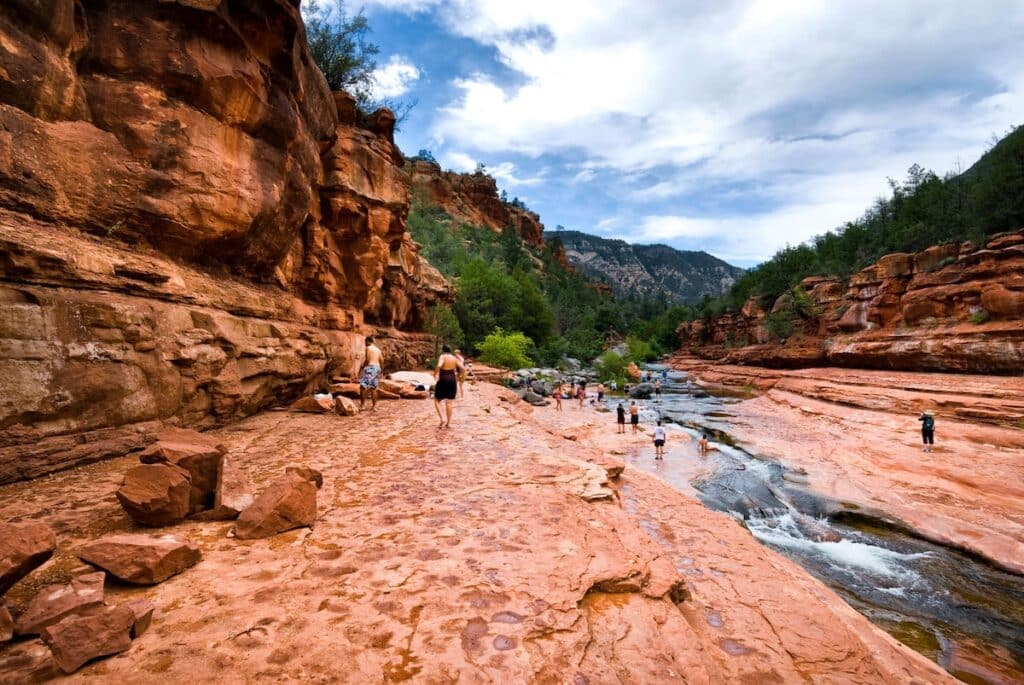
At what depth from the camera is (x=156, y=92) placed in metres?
6.11

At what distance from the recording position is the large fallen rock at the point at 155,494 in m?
3.26

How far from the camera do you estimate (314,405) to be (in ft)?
30.0

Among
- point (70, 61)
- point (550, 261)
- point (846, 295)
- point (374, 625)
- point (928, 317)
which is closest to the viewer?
point (374, 625)

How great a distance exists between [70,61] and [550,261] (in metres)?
83.8

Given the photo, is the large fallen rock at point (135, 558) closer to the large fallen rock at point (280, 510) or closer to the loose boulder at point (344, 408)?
the large fallen rock at point (280, 510)

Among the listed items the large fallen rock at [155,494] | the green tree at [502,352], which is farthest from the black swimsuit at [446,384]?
the green tree at [502,352]

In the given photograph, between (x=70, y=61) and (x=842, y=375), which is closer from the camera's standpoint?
(x=70, y=61)

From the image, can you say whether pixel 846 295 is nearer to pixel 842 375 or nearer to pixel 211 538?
pixel 842 375

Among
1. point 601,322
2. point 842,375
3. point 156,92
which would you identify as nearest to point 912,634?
point 156,92

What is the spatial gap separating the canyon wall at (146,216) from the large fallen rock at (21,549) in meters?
2.43

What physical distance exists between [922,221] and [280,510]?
46881mm

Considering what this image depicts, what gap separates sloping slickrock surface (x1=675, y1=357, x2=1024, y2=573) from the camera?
31.8 ft

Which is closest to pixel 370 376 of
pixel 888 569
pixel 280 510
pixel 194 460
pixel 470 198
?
pixel 194 460

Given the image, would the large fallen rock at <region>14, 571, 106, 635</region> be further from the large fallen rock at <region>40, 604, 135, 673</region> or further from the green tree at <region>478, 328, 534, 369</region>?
the green tree at <region>478, 328, 534, 369</region>
